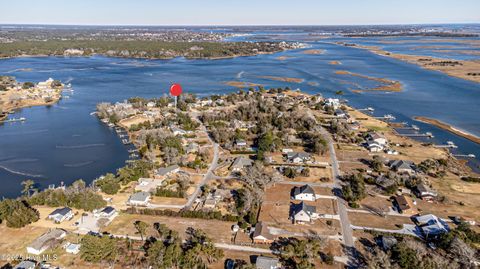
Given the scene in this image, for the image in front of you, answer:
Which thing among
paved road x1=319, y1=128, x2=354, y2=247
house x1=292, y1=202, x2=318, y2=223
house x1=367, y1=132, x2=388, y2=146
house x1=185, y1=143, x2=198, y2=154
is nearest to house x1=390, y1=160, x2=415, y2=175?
paved road x1=319, y1=128, x2=354, y2=247

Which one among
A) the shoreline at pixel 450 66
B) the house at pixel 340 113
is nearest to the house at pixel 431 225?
the house at pixel 340 113

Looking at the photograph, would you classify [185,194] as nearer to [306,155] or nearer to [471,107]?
[306,155]

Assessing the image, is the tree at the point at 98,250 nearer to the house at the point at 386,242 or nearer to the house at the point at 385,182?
the house at the point at 386,242

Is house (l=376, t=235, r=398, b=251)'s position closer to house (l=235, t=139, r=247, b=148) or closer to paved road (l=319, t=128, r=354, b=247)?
paved road (l=319, t=128, r=354, b=247)

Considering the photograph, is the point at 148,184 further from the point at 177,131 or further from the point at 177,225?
the point at 177,131

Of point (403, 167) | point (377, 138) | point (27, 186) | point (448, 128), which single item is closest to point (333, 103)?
point (448, 128)

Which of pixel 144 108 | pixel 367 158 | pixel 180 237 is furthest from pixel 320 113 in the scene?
pixel 180 237
